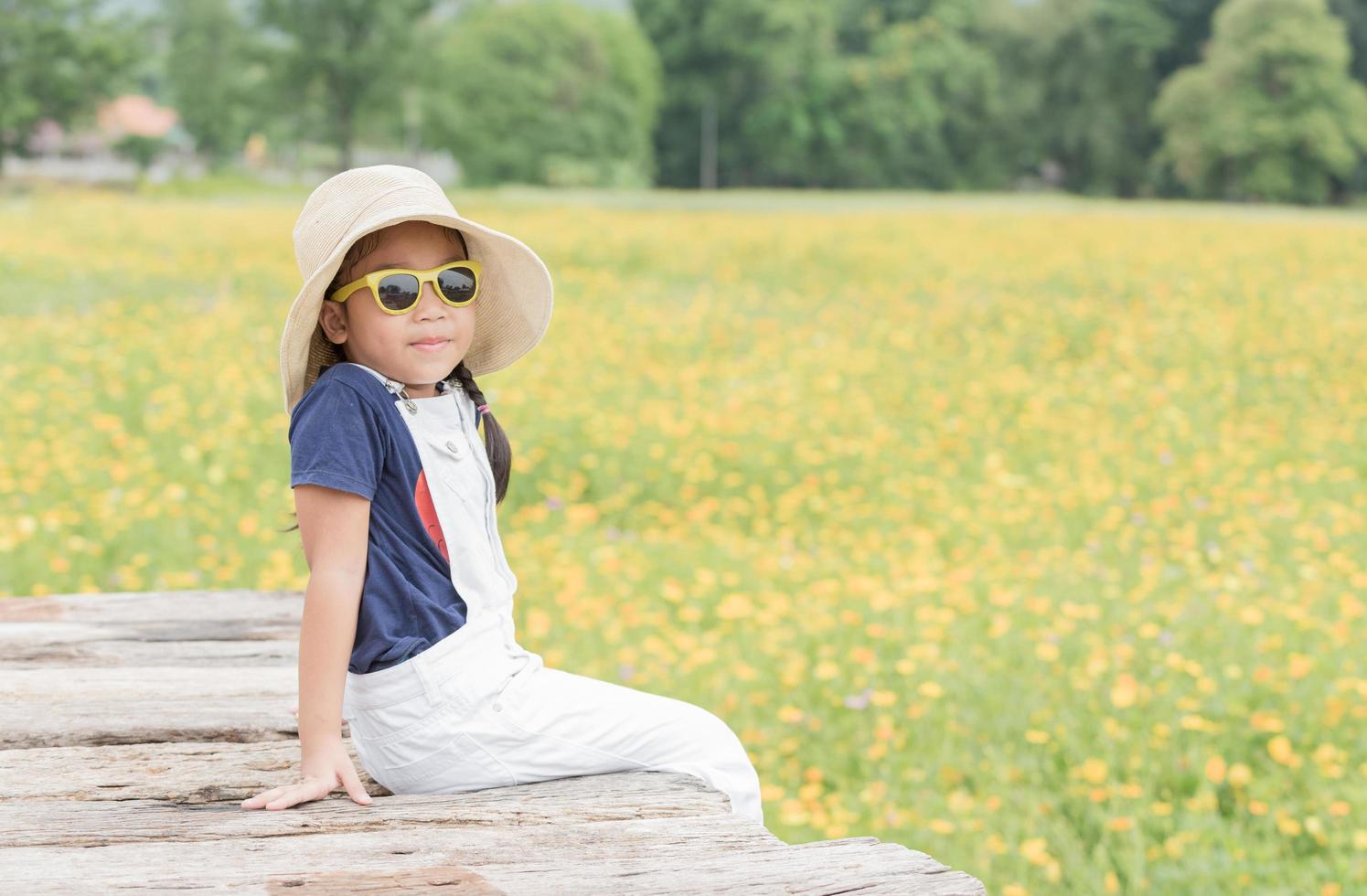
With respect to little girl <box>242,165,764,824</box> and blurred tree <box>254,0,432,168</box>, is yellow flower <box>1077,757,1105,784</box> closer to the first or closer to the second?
little girl <box>242,165,764,824</box>

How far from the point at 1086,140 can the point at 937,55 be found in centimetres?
761

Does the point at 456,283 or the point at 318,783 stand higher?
the point at 456,283

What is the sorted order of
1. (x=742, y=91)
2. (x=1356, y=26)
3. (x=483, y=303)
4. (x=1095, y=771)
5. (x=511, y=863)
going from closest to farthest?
(x=511, y=863) → (x=483, y=303) → (x=1095, y=771) → (x=1356, y=26) → (x=742, y=91)

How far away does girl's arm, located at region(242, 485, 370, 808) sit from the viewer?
1695 millimetres

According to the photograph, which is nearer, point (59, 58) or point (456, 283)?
point (456, 283)

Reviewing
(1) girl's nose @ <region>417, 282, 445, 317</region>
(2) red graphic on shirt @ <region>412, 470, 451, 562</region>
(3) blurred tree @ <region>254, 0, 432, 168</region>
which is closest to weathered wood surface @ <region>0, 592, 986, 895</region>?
(2) red graphic on shirt @ <region>412, 470, 451, 562</region>

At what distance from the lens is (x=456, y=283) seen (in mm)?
1794

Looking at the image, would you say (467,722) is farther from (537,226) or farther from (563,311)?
(537,226)

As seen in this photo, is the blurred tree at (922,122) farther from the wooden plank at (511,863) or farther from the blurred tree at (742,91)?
the wooden plank at (511,863)

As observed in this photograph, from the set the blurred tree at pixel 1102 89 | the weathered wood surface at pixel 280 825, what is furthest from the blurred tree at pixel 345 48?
the weathered wood surface at pixel 280 825

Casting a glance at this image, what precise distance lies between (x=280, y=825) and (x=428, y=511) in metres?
0.44

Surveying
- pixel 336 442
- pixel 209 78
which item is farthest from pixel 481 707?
pixel 209 78

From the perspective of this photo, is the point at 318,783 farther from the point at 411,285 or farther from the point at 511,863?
the point at 411,285

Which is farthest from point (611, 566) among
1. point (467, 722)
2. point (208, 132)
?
point (208, 132)
